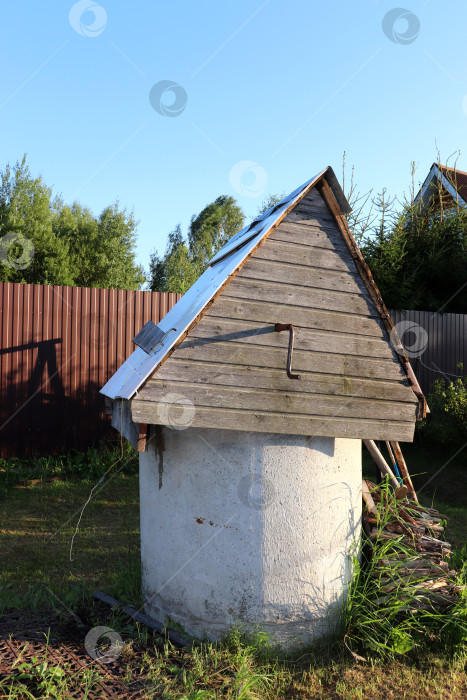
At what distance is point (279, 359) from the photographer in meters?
4.24

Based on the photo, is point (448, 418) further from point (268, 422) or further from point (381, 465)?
point (268, 422)

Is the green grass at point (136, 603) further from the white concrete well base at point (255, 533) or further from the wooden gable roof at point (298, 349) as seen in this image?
the wooden gable roof at point (298, 349)

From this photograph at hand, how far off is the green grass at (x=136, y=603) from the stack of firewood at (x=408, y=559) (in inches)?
16.3

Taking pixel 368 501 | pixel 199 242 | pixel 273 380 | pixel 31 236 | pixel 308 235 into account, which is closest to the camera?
pixel 273 380

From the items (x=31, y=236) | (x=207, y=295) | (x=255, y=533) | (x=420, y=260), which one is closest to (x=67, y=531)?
(x=255, y=533)

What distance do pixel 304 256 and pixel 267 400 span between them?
1.24 m

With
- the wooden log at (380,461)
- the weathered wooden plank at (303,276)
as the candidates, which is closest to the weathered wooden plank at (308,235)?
the weathered wooden plank at (303,276)

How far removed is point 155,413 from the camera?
12.9ft

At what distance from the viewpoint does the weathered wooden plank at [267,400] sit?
3975 millimetres

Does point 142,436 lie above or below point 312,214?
below

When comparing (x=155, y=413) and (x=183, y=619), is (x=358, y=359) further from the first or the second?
(x=183, y=619)

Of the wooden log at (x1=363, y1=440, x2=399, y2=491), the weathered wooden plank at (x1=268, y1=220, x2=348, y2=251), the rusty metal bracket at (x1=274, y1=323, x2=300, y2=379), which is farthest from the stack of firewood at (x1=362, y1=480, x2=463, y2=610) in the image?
the weathered wooden plank at (x1=268, y1=220, x2=348, y2=251)

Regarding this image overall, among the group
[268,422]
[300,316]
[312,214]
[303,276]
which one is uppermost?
[312,214]

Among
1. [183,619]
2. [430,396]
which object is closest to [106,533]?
[183,619]
